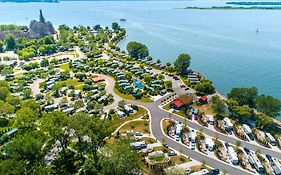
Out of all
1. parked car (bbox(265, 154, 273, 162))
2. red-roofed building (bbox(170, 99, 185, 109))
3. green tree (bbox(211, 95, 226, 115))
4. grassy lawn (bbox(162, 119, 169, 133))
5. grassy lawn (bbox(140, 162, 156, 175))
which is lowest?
grassy lawn (bbox(140, 162, 156, 175))

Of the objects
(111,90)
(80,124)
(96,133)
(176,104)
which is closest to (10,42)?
(111,90)

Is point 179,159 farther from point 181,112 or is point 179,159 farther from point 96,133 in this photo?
point 181,112

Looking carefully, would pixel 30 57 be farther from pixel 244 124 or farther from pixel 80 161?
pixel 244 124

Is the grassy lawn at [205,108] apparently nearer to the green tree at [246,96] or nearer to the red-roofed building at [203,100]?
the red-roofed building at [203,100]

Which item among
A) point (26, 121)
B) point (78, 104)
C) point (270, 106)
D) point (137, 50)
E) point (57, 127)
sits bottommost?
point (78, 104)

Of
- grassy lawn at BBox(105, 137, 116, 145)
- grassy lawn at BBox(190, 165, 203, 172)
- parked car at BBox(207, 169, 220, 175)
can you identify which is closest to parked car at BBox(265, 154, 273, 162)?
parked car at BBox(207, 169, 220, 175)

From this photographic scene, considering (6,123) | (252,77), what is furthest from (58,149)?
(252,77)

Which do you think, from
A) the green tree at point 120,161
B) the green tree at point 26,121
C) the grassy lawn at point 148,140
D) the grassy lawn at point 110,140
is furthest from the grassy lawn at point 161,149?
the green tree at point 26,121

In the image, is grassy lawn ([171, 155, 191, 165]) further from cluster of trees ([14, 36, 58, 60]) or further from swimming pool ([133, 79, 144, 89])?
cluster of trees ([14, 36, 58, 60])
